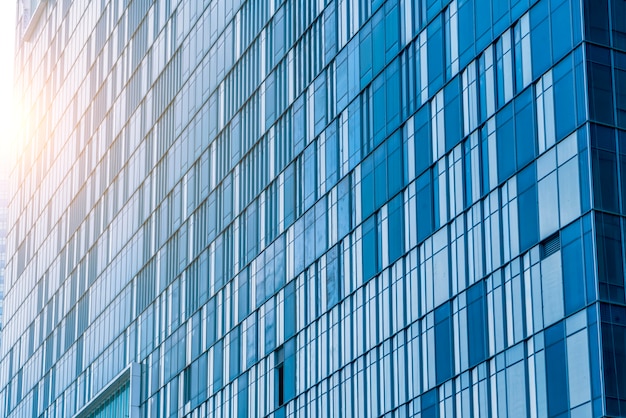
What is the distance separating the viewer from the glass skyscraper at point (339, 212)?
5022 centimetres

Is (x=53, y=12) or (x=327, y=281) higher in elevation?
(x=53, y=12)

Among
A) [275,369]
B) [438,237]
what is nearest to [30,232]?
[275,369]

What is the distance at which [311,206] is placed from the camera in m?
71.2

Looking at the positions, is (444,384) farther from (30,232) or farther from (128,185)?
(30,232)

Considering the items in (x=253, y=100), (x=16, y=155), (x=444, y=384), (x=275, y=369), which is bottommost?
(x=444, y=384)

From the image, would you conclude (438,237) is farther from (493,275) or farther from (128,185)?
(128,185)

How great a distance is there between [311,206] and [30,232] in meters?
62.0

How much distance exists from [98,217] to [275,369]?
37.9 meters

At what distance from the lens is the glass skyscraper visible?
165 ft

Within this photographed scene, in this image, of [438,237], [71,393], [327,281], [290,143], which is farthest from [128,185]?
[438,237]

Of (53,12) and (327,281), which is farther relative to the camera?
(53,12)

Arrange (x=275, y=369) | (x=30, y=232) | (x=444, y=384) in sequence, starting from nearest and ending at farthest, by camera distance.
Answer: (x=444, y=384) < (x=275, y=369) < (x=30, y=232)

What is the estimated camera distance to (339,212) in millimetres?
67750

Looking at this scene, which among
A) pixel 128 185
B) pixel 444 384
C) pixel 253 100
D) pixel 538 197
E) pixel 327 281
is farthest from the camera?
pixel 128 185
